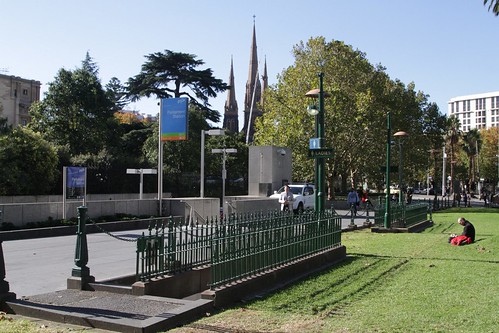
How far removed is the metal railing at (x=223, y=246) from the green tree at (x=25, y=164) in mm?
21157

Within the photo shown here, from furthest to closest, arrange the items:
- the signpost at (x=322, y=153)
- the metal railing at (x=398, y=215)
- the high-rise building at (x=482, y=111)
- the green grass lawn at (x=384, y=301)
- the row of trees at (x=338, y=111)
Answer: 1. the high-rise building at (x=482, y=111)
2. the row of trees at (x=338, y=111)
3. the metal railing at (x=398, y=215)
4. the signpost at (x=322, y=153)
5. the green grass lawn at (x=384, y=301)

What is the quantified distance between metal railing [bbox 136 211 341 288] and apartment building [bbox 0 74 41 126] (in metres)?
78.1

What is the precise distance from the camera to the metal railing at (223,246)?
7957 millimetres

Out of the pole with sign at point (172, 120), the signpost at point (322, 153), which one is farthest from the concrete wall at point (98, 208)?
the signpost at point (322, 153)

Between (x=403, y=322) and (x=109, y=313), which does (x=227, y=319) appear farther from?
(x=403, y=322)

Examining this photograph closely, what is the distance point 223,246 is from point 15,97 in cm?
8428

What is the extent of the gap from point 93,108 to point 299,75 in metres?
17.3

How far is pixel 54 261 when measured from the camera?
1239 cm

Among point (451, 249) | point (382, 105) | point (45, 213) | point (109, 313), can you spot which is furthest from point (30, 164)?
point (382, 105)

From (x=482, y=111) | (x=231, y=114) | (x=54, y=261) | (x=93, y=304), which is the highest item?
(x=482, y=111)

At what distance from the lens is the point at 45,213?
63.9 feet

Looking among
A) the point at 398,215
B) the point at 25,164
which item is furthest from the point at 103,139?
the point at 398,215

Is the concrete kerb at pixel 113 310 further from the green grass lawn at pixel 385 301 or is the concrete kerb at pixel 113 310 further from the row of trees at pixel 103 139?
the row of trees at pixel 103 139

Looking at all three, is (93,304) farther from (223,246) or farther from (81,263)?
(223,246)
